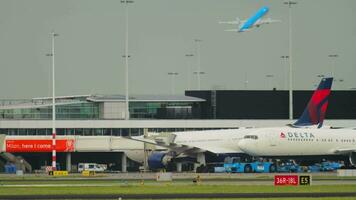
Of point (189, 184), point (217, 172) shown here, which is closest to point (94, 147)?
point (217, 172)

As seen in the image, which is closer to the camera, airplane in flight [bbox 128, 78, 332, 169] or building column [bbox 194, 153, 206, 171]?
airplane in flight [bbox 128, 78, 332, 169]

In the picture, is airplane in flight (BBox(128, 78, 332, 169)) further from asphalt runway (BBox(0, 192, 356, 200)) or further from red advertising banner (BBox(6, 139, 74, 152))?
asphalt runway (BBox(0, 192, 356, 200))

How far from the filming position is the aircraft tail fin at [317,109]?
592 feet

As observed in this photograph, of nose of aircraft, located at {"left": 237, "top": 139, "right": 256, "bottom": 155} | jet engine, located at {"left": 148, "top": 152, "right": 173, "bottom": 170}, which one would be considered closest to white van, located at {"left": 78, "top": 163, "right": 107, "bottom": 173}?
jet engine, located at {"left": 148, "top": 152, "right": 173, "bottom": 170}

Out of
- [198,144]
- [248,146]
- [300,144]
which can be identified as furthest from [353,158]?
[198,144]

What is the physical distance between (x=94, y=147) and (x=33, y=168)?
1600 centimetres

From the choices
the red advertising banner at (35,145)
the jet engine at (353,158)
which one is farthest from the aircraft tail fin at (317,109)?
the red advertising banner at (35,145)

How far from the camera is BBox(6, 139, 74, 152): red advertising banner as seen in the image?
174 m

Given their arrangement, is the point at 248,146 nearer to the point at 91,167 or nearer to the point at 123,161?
the point at 91,167

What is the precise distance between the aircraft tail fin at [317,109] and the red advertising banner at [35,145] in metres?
36.1

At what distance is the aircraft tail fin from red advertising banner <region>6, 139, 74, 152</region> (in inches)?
1423

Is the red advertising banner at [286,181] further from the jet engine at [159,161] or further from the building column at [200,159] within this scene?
the jet engine at [159,161]

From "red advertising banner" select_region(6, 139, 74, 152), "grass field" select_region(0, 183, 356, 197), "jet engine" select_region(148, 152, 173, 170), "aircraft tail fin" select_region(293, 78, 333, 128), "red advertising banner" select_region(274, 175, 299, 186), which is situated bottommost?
"jet engine" select_region(148, 152, 173, 170)

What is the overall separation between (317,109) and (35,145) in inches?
1798
